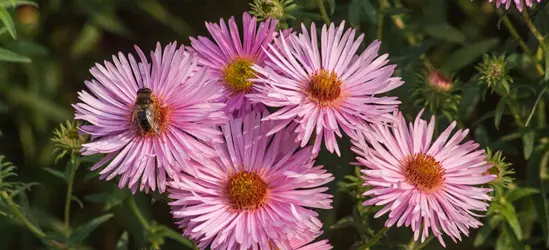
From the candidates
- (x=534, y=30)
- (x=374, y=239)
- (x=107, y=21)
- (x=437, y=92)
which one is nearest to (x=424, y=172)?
(x=374, y=239)

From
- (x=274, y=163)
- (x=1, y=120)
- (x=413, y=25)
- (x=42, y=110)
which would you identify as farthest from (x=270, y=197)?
(x=1, y=120)

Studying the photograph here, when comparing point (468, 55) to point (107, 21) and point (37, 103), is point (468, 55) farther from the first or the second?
point (37, 103)

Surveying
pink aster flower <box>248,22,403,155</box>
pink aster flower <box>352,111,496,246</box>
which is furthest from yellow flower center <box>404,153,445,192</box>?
pink aster flower <box>248,22,403,155</box>

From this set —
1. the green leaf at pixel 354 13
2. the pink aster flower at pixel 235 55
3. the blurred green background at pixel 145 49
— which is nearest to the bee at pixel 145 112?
the pink aster flower at pixel 235 55

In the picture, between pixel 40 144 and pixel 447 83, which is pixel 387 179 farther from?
pixel 40 144

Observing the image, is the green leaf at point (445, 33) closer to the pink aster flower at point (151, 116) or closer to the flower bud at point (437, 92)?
the flower bud at point (437, 92)
